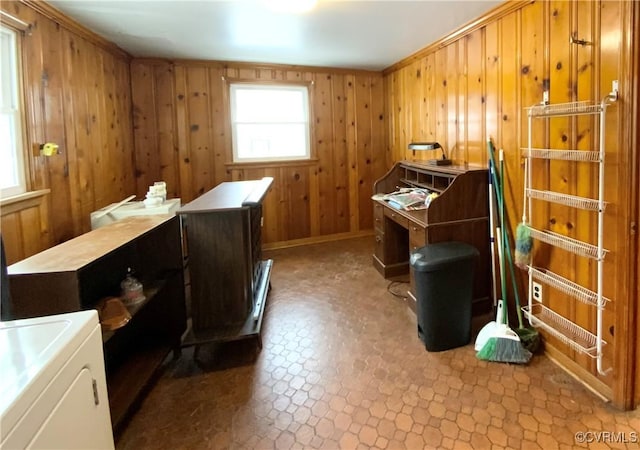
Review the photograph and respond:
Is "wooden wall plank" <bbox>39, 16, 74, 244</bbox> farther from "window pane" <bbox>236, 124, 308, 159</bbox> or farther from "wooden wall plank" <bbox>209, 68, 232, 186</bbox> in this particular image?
"window pane" <bbox>236, 124, 308, 159</bbox>

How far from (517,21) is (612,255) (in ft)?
5.58

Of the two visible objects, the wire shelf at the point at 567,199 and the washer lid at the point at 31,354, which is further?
the wire shelf at the point at 567,199

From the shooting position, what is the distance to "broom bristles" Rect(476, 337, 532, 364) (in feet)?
7.69

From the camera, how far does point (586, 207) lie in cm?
192

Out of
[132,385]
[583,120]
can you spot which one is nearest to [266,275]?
[132,385]

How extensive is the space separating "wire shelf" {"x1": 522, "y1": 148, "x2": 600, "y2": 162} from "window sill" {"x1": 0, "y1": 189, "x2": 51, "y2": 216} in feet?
9.91

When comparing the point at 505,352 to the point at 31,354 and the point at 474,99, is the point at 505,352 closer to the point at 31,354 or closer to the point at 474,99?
the point at 474,99

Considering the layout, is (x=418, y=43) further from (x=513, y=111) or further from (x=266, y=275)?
(x=266, y=275)

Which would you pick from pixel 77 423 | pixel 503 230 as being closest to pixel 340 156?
pixel 503 230

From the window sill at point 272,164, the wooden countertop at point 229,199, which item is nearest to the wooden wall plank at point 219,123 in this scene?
the window sill at point 272,164

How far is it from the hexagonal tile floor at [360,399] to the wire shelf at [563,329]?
8.9 inches

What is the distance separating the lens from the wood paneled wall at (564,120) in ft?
5.98

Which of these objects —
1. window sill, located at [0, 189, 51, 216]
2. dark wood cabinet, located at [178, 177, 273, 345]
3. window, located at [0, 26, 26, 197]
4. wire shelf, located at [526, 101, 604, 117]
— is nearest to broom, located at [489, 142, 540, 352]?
wire shelf, located at [526, 101, 604, 117]

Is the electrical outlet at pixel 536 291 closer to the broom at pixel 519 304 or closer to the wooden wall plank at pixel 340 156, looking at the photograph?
the broom at pixel 519 304
